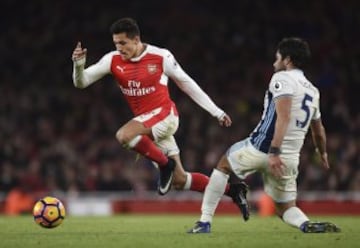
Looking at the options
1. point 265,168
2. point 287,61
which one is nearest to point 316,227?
point 265,168

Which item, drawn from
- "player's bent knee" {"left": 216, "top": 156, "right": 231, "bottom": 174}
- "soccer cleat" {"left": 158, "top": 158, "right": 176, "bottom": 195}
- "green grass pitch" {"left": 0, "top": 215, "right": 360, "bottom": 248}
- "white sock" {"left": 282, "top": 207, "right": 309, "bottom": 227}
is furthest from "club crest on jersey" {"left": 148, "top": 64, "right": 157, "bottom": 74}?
"white sock" {"left": 282, "top": 207, "right": 309, "bottom": 227}

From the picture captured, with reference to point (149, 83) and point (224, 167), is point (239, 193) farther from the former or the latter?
point (149, 83)

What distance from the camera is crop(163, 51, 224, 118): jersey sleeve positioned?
945 cm

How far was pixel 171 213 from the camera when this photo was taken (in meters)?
18.2

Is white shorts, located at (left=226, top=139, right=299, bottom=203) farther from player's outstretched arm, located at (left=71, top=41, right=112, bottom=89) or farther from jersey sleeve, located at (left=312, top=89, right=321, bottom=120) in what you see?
player's outstretched arm, located at (left=71, top=41, right=112, bottom=89)

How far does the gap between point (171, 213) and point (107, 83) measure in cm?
440

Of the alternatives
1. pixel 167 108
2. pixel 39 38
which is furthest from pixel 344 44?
pixel 167 108

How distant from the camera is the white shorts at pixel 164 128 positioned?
9586mm

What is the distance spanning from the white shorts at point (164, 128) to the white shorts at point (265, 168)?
1.09m

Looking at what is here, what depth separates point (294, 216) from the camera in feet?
28.5

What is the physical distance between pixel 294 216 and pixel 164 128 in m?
1.78

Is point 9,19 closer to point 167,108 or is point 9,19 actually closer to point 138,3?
point 138,3

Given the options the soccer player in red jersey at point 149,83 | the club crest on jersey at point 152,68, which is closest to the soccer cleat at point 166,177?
the soccer player in red jersey at point 149,83

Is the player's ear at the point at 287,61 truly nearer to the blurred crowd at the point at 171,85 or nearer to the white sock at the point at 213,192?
the white sock at the point at 213,192
